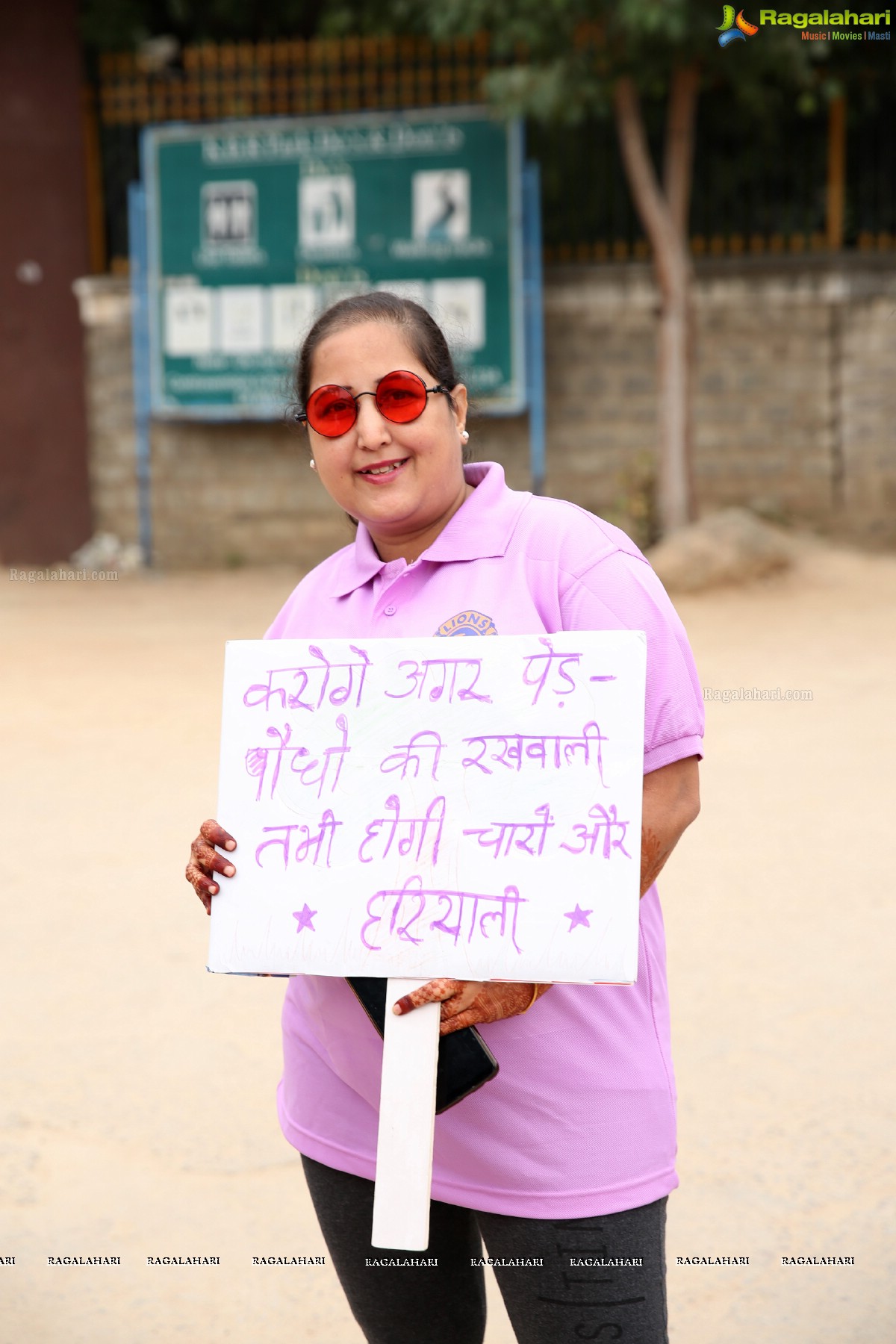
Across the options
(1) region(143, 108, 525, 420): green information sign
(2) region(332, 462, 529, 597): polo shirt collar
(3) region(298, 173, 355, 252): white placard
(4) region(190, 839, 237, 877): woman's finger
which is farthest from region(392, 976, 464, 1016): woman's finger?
(3) region(298, 173, 355, 252): white placard

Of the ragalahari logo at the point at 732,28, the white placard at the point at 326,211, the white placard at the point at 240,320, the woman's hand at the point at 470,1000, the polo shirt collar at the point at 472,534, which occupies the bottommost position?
the woman's hand at the point at 470,1000

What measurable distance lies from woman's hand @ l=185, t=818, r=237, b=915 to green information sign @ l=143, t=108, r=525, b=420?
9313 mm

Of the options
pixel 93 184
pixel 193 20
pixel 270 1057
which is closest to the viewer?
pixel 270 1057

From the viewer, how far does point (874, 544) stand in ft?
36.8

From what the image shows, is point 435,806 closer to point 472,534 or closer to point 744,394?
point 472,534

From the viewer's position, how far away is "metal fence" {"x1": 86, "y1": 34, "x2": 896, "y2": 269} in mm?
11062

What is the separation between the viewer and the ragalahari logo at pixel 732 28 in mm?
9133

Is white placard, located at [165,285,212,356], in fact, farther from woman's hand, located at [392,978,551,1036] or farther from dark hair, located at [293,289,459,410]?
woman's hand, located at [392,978,551,1036]

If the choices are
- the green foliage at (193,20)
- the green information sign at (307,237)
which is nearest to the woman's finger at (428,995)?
the green information sign at (307,237)

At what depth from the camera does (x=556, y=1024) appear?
163cm

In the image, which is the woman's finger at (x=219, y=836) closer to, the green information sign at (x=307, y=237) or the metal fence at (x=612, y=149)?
the green information sign at (x=307, y=237)

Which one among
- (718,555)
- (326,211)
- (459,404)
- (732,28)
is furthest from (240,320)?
(459,404)

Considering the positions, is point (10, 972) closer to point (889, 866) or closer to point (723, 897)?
point (723, 897)

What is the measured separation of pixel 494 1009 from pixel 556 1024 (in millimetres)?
121
